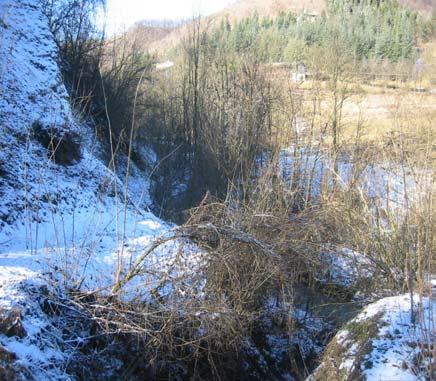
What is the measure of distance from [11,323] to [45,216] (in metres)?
2.31

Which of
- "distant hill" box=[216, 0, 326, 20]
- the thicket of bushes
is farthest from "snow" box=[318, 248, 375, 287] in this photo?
"distant hill" box=[216, 0, 326, 20]

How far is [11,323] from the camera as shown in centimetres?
345

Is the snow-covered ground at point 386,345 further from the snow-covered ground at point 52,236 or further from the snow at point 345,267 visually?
the snow at point 345,267

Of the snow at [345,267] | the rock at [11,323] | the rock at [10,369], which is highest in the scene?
the rock at [11,323]

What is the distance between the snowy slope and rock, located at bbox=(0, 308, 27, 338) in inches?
0.9

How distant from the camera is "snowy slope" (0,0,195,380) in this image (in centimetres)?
372

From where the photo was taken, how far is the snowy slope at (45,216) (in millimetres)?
3725

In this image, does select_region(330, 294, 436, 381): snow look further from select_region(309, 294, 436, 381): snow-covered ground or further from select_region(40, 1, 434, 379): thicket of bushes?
select_region(40, 1, 434, 379): thicket of bushes

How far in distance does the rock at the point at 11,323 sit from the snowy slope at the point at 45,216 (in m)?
0.02

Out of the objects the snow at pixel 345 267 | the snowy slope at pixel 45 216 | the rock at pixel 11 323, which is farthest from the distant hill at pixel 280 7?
the rock at pixel 11 323

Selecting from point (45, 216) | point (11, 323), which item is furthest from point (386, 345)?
point (45, 216)

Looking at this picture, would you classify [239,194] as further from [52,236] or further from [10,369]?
[10,369]

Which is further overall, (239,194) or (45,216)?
(239,194)

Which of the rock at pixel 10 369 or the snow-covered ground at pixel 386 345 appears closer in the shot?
the snow-covered ground at pixel 386 345
